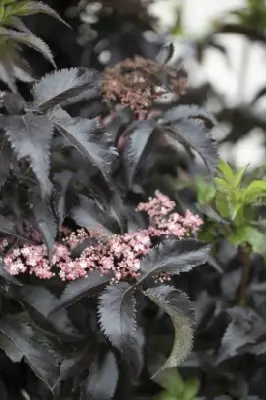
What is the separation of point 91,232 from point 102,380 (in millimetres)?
148

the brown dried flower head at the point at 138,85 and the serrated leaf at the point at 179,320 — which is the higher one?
the brown dried flower head at the point at 138,85

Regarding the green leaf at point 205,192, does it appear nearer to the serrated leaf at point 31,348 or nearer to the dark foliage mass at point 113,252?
the dark foliage mass at point 113,252

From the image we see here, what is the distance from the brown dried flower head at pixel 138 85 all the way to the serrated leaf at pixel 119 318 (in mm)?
231

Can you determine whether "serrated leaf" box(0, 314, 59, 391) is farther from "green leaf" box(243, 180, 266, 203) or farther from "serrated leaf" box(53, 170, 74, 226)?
"green leaf" box(243, 180, 266, 203)

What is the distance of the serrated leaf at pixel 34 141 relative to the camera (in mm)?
539

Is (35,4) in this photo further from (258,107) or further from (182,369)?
(258,107)

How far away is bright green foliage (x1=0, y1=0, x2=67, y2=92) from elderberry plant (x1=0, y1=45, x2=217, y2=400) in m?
0.04

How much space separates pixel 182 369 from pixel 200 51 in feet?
1.66

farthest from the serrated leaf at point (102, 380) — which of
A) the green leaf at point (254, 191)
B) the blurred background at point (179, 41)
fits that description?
the blurred background at point (179, 41)

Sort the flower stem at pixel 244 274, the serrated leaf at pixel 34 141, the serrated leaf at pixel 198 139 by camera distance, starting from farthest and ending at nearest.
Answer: the flower stem at pixel 244 274 → the serrated leaf at pixel 198 139 → the serrated leaf at pixel 34 141

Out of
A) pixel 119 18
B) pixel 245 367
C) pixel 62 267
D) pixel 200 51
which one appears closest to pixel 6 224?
pixel 62 267

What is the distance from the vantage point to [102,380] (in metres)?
0.68

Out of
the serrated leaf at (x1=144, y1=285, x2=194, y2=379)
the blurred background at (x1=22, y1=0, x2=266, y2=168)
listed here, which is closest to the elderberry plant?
the serrated leaf at (x1=144, y1=285, x2=194, y2=379)

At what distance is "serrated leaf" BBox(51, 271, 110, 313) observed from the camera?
606 millimetres
